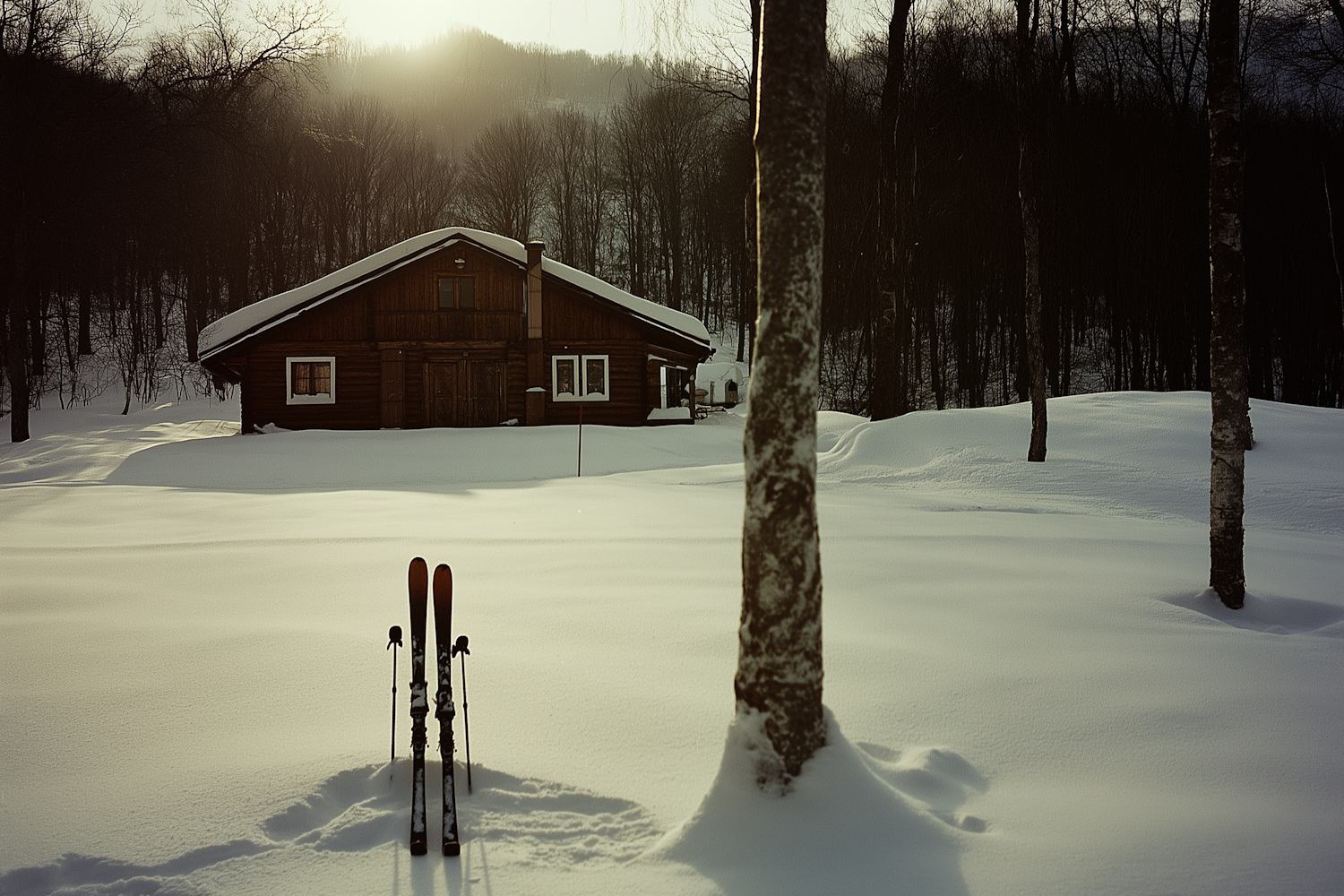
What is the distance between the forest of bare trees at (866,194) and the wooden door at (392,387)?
19.4ft

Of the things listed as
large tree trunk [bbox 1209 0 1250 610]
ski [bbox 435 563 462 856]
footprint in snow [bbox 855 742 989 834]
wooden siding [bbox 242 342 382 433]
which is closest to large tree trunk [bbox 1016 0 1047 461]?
large tree trunk [bbox 1209 0 1250 610]

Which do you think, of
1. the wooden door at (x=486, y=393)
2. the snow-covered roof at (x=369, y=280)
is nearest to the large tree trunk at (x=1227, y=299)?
the snow-covered roof at (x=369, y=280)

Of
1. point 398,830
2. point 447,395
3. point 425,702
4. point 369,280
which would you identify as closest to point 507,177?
point 369,280

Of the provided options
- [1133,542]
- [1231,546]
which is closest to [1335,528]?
[1133,542]

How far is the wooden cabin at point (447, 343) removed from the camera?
77.5 feet

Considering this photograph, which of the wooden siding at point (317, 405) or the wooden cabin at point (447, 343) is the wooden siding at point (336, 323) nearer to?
the wooden cabin at point (447, 343)

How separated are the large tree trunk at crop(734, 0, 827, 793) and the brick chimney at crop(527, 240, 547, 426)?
21978mm

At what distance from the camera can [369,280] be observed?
2352 cm

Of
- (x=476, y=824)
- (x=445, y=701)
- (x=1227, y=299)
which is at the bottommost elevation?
(x=476, y=824)

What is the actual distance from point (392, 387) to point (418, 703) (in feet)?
73.1

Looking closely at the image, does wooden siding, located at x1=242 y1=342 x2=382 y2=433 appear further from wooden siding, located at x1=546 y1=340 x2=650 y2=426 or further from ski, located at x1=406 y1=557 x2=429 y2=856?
ski, located at x1=406 y1=557 x2=429 y2=856

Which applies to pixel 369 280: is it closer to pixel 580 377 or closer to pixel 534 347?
pixel 534 347

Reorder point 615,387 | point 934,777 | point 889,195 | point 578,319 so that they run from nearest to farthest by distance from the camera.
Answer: point 934,777, point 889,195, point 578,319, point 615,387

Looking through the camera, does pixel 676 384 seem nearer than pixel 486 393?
No
